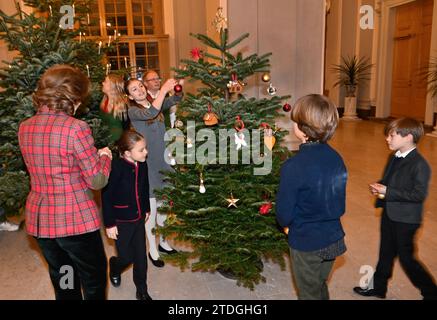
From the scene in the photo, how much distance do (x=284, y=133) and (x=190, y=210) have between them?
0.92m

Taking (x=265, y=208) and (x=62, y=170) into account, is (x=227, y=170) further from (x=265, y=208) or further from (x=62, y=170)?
(x=62, y=170)

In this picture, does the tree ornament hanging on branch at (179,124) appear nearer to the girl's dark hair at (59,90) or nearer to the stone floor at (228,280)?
the girl's dark hair at (59,90)

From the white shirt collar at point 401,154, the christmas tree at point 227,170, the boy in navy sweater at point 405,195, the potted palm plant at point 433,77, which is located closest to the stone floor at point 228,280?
the christmas tree at point 227,170

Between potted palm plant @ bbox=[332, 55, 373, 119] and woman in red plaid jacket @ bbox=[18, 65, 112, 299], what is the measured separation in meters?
12.1

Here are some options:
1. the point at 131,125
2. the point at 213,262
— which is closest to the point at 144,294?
the point at 213,262

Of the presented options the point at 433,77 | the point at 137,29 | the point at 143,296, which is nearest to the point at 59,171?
the point at 143,296

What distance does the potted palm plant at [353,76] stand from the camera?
12.7 m

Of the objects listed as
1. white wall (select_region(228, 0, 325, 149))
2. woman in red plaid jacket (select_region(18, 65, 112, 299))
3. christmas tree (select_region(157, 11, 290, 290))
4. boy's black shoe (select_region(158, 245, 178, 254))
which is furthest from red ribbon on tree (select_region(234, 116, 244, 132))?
white wall (select_region(228, 0, 325, 149))

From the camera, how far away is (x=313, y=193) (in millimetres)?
1896

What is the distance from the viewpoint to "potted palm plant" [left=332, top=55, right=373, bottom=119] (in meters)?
12.7

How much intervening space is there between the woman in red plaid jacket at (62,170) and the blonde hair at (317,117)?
3.61ft

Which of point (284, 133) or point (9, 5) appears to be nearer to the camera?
point (284, 133)

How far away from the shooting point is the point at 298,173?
1.86 metres
